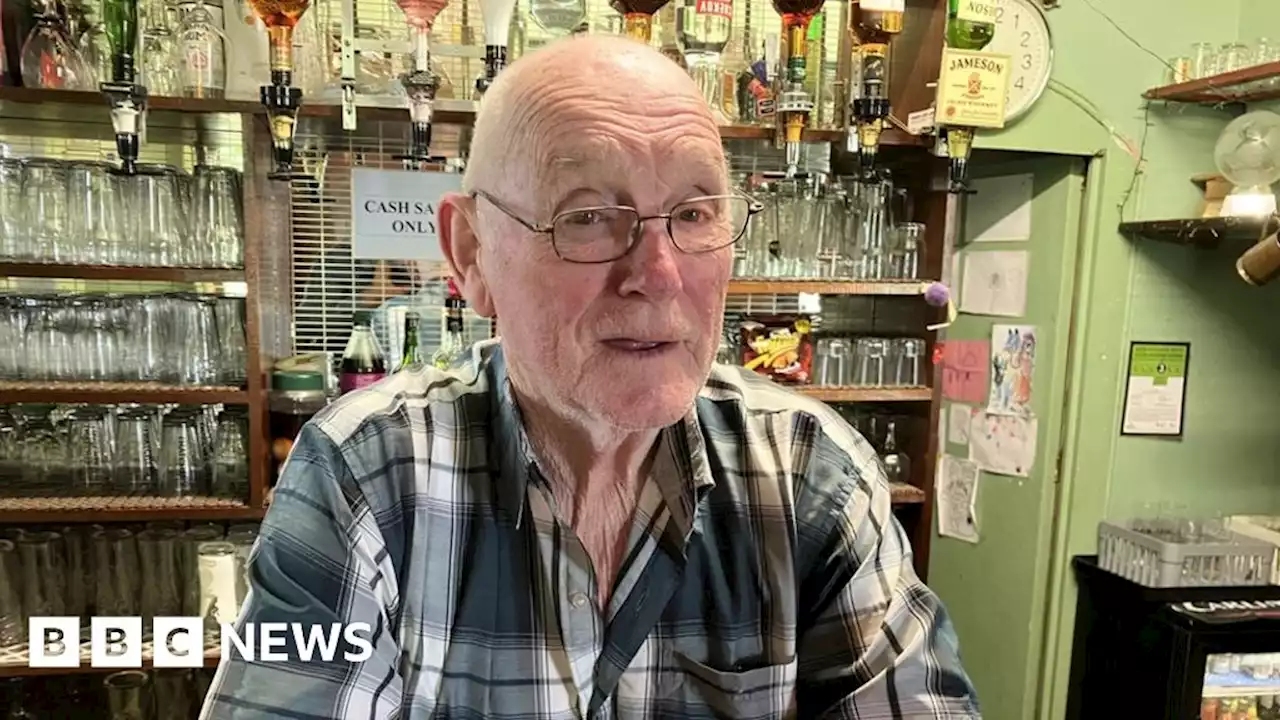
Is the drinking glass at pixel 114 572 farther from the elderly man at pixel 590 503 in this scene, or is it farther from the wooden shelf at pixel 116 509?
the elderly man at pixel 590 503

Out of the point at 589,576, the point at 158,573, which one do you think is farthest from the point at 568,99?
the point at 158,573

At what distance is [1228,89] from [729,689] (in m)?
1.96

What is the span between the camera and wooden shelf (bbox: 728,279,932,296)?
1970mm

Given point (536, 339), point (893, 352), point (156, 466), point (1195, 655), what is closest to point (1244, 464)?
point (1195, 655)

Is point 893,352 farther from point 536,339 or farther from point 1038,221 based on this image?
point 536,339

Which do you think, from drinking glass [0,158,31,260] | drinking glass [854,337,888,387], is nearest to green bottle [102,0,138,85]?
drinking glass [0,158,31,260]

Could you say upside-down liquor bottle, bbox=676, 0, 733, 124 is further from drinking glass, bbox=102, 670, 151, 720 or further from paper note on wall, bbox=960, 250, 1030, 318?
drinking glass, bbox=102, 670, 151, 720

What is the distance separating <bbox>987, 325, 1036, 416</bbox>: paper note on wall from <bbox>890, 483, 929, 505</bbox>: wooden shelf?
1.46 feet

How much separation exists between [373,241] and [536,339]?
4.09ft

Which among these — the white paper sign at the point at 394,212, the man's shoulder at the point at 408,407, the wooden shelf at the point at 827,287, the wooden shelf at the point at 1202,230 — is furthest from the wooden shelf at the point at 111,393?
the wooden shelf at the point at 1202,230

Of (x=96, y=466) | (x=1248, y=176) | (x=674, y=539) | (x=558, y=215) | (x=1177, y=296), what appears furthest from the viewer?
(x=1177, y=296)

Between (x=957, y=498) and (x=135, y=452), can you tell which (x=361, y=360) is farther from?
(x=957, y=498)

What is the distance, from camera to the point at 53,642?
186 cm

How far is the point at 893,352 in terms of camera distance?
83.5 inches
